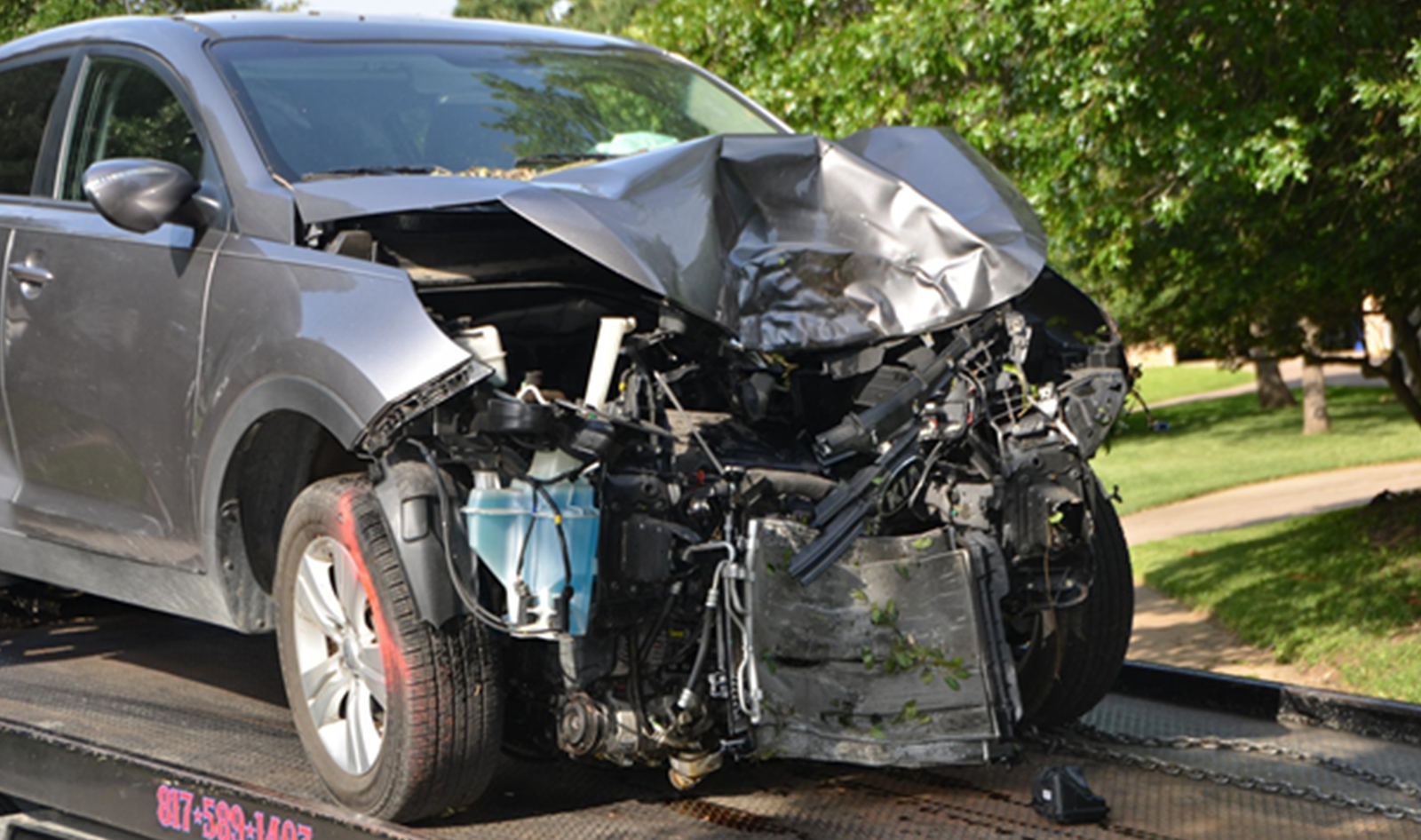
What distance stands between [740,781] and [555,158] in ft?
5.68

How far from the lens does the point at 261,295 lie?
386cm

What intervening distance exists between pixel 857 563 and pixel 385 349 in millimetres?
1157

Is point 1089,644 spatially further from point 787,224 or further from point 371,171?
point 371,171

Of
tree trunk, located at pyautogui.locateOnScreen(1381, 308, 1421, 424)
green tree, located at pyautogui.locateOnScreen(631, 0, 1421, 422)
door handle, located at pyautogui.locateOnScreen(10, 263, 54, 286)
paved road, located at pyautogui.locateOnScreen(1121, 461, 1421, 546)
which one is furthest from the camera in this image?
paved road, located at pyautogui.locateOnScreen(1121, 461, 1421, 546)

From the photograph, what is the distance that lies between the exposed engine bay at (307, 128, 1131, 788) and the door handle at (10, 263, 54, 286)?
1.18m

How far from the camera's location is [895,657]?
3723 millimetres

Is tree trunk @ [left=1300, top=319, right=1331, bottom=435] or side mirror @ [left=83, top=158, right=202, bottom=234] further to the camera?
tree trunk @ [left=1300, top=319, right=1331, bottom=435]

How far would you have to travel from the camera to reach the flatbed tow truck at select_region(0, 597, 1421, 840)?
3570 mm

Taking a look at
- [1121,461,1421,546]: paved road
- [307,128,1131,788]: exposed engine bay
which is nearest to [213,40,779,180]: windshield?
[307,128,1131,788]: exposed engine bay

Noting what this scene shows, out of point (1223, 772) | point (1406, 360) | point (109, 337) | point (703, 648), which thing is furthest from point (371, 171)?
point (1406, 360)

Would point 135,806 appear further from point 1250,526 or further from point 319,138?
point 1250,526

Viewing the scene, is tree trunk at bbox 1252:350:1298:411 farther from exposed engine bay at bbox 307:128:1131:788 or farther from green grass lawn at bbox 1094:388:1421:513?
exposed engine bay at bbox 307:128:1131:788

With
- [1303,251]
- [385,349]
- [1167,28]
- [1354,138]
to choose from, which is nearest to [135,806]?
[385,349]

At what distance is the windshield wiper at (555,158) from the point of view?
4.46 meters
